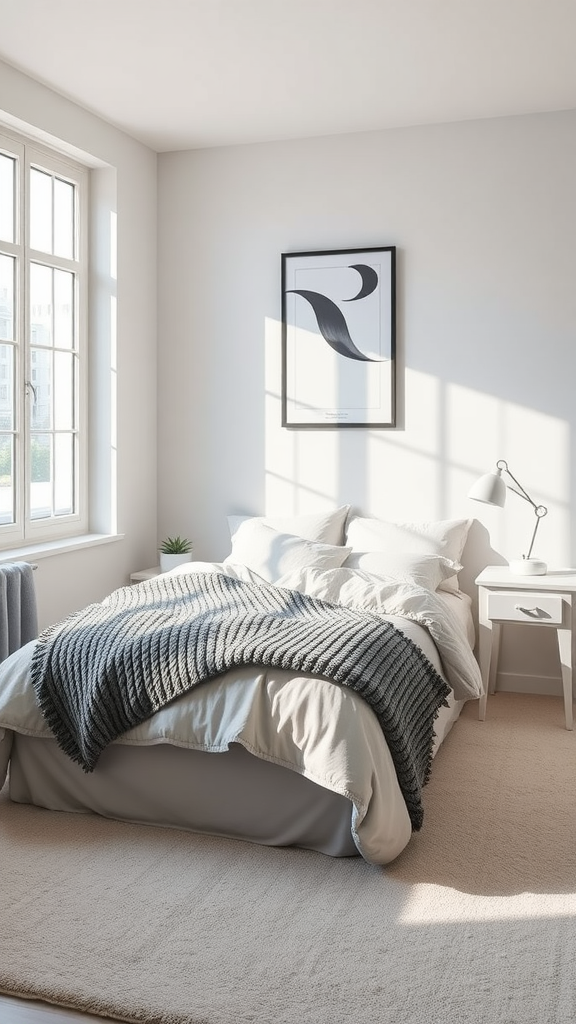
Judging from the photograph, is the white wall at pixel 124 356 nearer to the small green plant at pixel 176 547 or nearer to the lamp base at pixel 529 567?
the small green plant at pixel 176 547

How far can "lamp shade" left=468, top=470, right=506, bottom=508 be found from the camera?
423 centimetres

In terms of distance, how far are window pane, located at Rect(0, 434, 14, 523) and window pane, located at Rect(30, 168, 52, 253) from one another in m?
0.96

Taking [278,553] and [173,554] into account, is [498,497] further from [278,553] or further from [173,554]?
[173,554]

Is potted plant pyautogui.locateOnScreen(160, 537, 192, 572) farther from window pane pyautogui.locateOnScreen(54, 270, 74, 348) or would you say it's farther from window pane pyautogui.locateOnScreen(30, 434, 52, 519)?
window pane pyautogui.locateOnScreen(54, 270, 74, 348)

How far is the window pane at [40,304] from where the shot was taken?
14.3 feet

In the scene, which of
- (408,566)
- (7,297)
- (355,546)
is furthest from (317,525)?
(7,297)

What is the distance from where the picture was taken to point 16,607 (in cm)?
373

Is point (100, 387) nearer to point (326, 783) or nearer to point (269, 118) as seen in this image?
point (269, 118)

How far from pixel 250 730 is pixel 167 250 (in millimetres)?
3294

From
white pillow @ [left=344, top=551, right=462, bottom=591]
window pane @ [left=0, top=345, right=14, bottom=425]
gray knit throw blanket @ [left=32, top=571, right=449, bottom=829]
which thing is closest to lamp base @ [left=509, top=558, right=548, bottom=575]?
white pillow @ [left=344, top=551, right=462, bottom=591]

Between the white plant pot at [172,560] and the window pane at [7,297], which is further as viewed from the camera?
the white plant pot at [172,560]

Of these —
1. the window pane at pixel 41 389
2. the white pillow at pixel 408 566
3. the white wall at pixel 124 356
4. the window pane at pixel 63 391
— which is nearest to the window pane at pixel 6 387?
the window pane at pixel 41 389

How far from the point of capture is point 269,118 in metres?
4.53

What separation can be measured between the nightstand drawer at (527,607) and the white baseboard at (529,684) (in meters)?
0.62
